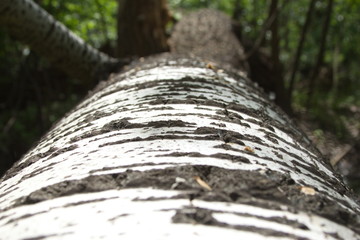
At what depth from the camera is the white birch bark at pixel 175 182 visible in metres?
0.98

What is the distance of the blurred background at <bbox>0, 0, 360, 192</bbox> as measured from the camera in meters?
5.77

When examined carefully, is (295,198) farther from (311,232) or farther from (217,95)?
(217,95)

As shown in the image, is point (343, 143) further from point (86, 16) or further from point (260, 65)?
point (86, 16)

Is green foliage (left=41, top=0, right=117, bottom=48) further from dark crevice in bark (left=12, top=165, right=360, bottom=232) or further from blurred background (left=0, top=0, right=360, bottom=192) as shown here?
dark crevice in bark (left=12, top=165, right=360, bottom=232)

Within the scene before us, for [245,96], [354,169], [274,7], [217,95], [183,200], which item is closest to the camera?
[183,200]

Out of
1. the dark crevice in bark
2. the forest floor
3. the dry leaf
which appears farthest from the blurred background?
the dry leaf

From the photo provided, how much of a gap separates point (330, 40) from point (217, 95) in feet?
27.0

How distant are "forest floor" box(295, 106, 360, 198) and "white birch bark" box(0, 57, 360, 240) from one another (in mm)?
3481

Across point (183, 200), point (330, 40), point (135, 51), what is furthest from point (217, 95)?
point (330, 40)

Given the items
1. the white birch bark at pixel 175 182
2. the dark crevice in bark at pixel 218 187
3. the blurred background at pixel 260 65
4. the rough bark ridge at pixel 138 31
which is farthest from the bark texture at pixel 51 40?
the dark crevice in bark at pixel 218 187

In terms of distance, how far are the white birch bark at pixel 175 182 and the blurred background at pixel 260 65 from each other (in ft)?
9.71

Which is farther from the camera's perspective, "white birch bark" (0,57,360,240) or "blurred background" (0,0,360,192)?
"blurred background" (0,0,360,192)

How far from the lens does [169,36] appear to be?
5.78 metres

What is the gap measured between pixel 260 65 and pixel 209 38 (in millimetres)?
1707
